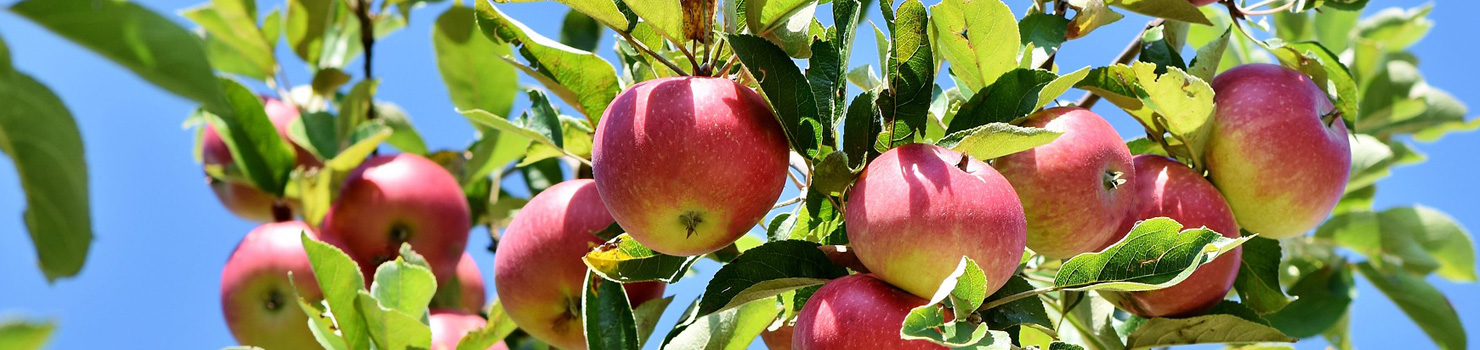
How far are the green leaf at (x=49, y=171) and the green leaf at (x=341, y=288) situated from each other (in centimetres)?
71

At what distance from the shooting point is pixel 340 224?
6.11 feet

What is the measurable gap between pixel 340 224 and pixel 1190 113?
1.28 meters

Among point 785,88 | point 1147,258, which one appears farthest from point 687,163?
point 1147,258

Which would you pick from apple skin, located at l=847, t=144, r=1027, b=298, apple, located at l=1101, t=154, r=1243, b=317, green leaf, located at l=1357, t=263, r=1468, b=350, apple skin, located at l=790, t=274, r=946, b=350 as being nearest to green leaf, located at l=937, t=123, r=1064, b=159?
apple skin, located at l=847, t=144, r=1027, b=298

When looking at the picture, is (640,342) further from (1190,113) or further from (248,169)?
(248,169)

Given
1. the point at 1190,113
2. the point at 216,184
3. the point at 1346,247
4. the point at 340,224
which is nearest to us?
the point at 1190,113

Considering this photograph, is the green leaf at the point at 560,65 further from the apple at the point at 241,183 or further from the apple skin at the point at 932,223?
the apple at the point at 241,183

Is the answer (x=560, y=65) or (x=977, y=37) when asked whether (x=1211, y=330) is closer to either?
(x=977, y=37)

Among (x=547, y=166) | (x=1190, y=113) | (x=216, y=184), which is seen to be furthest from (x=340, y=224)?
(x=1190, y=113)

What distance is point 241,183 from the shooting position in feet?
7.05

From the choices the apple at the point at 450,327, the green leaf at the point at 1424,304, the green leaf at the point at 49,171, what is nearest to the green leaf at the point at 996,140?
the green leaf at the point at 49,171

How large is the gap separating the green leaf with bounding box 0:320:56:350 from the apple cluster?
1.09 meters

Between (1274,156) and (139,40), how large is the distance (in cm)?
106

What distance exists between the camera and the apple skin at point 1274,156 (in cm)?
123
